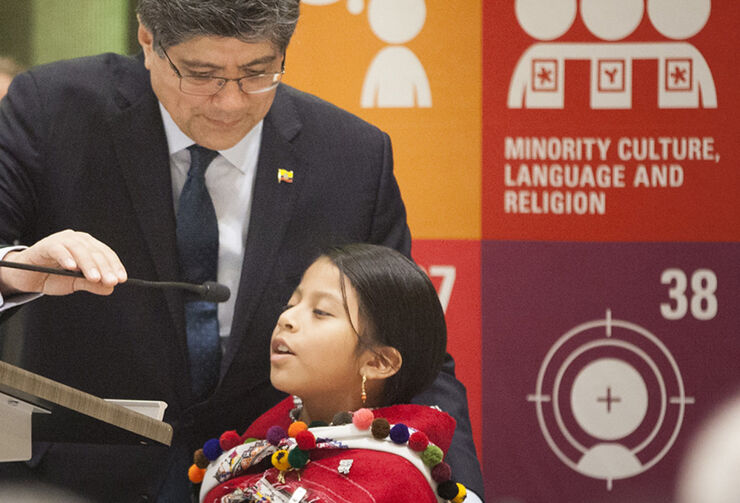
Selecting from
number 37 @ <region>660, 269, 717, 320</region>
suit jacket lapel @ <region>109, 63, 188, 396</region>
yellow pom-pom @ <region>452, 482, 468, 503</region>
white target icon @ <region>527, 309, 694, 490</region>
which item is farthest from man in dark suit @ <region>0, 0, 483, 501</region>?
number 37 @ <region>660, 269, 717, 320</region>

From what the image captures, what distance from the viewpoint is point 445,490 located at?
158 cm

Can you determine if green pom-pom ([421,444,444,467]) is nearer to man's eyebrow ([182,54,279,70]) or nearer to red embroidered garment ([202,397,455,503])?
red embroidered garment ([202,397,455,503])

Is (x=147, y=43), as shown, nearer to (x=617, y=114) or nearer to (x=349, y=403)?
(x=349, y=403)

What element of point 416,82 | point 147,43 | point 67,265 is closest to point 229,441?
point 67,265

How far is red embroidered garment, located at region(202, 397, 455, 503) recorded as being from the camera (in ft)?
4.88

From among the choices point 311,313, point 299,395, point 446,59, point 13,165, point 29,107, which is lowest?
point 299,395

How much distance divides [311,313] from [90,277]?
492 millimetres

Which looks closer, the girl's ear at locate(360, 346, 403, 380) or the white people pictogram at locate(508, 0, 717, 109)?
the girl's ear at locate(360, 346, 403, 380)

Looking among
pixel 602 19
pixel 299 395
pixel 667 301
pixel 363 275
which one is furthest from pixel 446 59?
pixel 299 395

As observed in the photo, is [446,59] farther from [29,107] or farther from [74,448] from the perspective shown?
[74,448]

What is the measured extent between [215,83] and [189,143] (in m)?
0.21

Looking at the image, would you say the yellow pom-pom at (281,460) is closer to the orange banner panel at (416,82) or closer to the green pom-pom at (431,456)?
the green pom-pom at (431,456)

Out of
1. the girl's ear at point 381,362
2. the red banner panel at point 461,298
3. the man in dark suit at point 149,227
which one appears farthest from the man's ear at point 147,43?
the red banner panel at point 461,298

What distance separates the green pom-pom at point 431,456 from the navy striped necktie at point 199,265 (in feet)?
1.88
